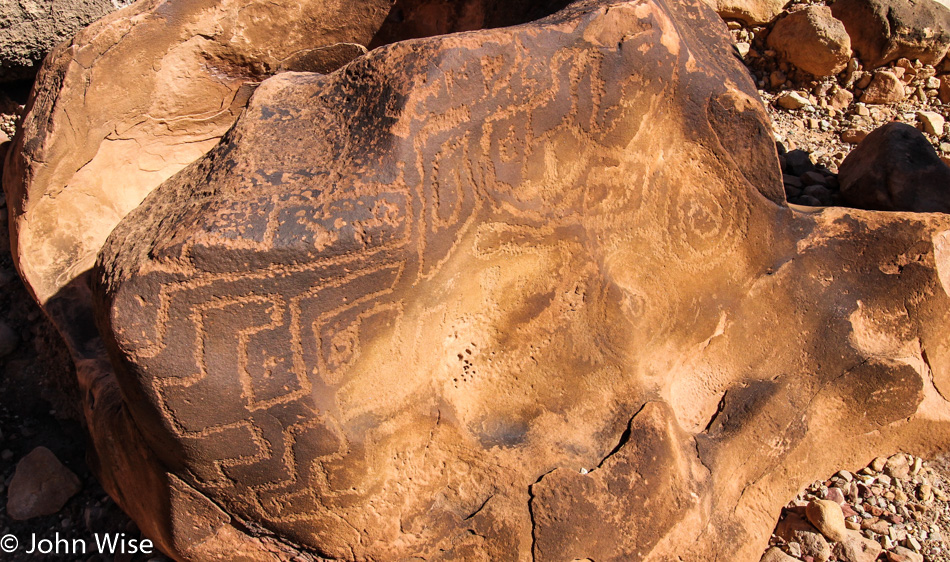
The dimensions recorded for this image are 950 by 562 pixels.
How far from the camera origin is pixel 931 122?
2.86 metres

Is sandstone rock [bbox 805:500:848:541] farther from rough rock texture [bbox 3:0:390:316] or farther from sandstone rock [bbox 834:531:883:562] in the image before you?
rough rock texture [bbox 3:0:390:316]

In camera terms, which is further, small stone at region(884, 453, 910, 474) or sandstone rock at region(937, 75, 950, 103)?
sandstone rock at region(937, 75, 950, 103)

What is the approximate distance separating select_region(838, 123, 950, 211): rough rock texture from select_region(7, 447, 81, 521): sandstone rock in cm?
256

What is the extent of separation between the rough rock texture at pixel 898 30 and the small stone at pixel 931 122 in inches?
11.3

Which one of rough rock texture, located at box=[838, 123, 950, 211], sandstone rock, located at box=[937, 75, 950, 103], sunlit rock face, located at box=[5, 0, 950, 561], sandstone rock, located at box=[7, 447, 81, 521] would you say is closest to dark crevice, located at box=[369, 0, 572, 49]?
sunlit rock face, located at box=[5, 0, 950, 561]

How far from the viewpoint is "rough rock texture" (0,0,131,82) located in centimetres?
239

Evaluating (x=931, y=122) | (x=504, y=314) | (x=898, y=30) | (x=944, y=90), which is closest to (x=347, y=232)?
(x=504, y=314)

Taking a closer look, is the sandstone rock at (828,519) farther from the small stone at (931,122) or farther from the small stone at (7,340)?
the small stone at (7,340)

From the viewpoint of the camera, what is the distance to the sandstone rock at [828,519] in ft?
5.82

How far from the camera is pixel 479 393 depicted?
1.50 m

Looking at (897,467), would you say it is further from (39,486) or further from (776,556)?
(39,486)

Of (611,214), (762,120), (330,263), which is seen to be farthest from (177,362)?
(762,120)

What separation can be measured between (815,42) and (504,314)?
222cm

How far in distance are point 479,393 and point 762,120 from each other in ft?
2.98
